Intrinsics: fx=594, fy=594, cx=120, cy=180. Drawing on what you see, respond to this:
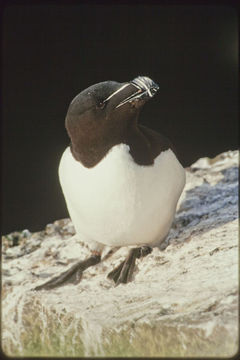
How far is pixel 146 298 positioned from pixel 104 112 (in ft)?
3.19

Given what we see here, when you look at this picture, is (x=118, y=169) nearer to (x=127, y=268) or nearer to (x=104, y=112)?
(x=104, y=112)

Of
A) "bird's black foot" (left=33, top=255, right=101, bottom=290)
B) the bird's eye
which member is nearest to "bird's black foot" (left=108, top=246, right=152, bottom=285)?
"bird's black foot" (left=33, top=255, right=101, bottom=290)

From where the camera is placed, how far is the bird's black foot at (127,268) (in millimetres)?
3391

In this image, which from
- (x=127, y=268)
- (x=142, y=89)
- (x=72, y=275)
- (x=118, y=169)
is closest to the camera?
(x=142, y=89)

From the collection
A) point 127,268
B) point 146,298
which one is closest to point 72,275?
point 127,268

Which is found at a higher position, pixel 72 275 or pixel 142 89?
pixel 142 89

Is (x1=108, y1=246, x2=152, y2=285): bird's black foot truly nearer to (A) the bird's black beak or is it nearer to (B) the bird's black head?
(B) the bird's black head

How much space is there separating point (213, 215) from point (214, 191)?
57cm

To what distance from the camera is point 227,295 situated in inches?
106

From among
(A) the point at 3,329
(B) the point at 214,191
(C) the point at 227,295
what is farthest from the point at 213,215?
(A) the point at 3,329

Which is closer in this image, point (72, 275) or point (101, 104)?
point (101, 104)

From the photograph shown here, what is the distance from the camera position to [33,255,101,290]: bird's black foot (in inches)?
140

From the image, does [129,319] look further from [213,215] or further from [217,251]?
[213,215]

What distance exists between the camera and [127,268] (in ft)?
11.3
